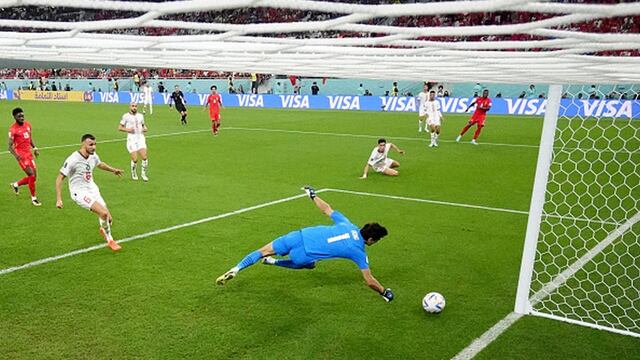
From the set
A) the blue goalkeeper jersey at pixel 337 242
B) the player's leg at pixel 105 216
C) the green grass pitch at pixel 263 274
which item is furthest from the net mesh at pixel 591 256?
the player's leg at pixel 105 216

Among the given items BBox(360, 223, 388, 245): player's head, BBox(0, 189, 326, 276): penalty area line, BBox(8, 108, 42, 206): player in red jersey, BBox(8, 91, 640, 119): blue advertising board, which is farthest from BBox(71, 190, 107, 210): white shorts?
BBox(8, 91, 640, 119): blue advertising board

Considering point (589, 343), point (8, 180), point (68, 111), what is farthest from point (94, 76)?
point (589, 343)

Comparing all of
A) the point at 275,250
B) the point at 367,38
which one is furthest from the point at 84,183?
the point at 367,38

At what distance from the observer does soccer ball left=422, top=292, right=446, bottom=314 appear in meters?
5.61

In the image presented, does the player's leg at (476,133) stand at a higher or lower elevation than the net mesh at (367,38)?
lower

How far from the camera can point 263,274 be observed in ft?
22.4

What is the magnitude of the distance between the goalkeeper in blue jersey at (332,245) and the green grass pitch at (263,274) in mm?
501

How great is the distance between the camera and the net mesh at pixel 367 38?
8.73 ft

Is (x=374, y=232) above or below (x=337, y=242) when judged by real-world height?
above

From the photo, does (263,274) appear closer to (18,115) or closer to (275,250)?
(275,250)

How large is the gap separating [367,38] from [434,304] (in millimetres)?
3149

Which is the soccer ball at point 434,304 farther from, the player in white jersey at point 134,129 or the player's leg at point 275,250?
the player in white jersey at point 134,129

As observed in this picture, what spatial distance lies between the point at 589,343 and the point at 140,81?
138 ft

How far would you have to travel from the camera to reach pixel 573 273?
6926 millimetres
